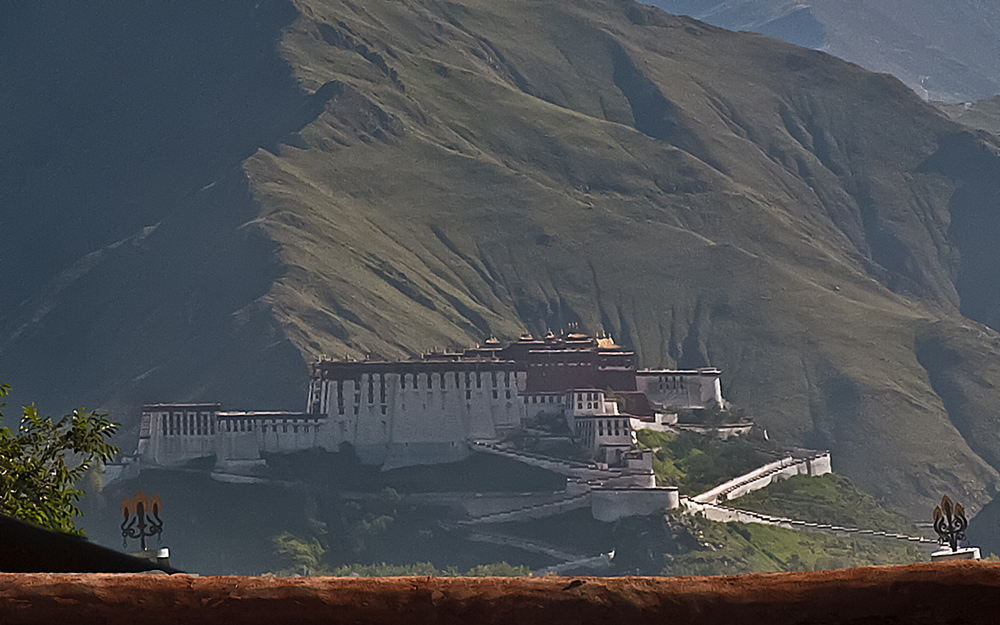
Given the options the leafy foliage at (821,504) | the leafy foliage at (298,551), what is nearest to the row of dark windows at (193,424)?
the leafy foliage at (298,551)

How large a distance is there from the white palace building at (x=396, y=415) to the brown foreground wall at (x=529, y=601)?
7274 centimetres

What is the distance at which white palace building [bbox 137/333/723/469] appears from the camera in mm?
77250

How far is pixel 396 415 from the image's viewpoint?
7744 cm

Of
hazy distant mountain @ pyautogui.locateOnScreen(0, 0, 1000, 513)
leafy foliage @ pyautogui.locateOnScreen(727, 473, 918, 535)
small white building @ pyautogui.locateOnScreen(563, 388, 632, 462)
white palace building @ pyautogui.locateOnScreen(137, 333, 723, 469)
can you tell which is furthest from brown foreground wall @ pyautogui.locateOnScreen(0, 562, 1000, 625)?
hazy distant mountain @ pyautogui.locateOnScreen(0, 0, 1000, 513)

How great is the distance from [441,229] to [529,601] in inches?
5570

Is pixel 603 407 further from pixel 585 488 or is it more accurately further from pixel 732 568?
pixel 732 568

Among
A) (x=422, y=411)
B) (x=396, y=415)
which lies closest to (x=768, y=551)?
(x=422, y=411)

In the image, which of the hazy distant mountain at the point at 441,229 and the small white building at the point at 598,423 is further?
the hazy distant mountain at the point at 441,229

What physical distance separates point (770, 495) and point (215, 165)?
105 m

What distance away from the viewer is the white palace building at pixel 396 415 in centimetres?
7725

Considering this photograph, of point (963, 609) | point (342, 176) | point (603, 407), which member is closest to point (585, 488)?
point (603, 407)

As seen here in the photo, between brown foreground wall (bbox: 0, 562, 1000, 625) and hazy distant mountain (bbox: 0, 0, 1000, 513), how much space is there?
103m

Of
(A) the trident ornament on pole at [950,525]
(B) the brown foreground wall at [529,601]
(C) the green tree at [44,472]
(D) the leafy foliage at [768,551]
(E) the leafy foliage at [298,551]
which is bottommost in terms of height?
(B) the brown foreground wall at [529,601]

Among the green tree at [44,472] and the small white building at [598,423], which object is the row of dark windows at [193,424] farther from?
the green tree at [44,472]
